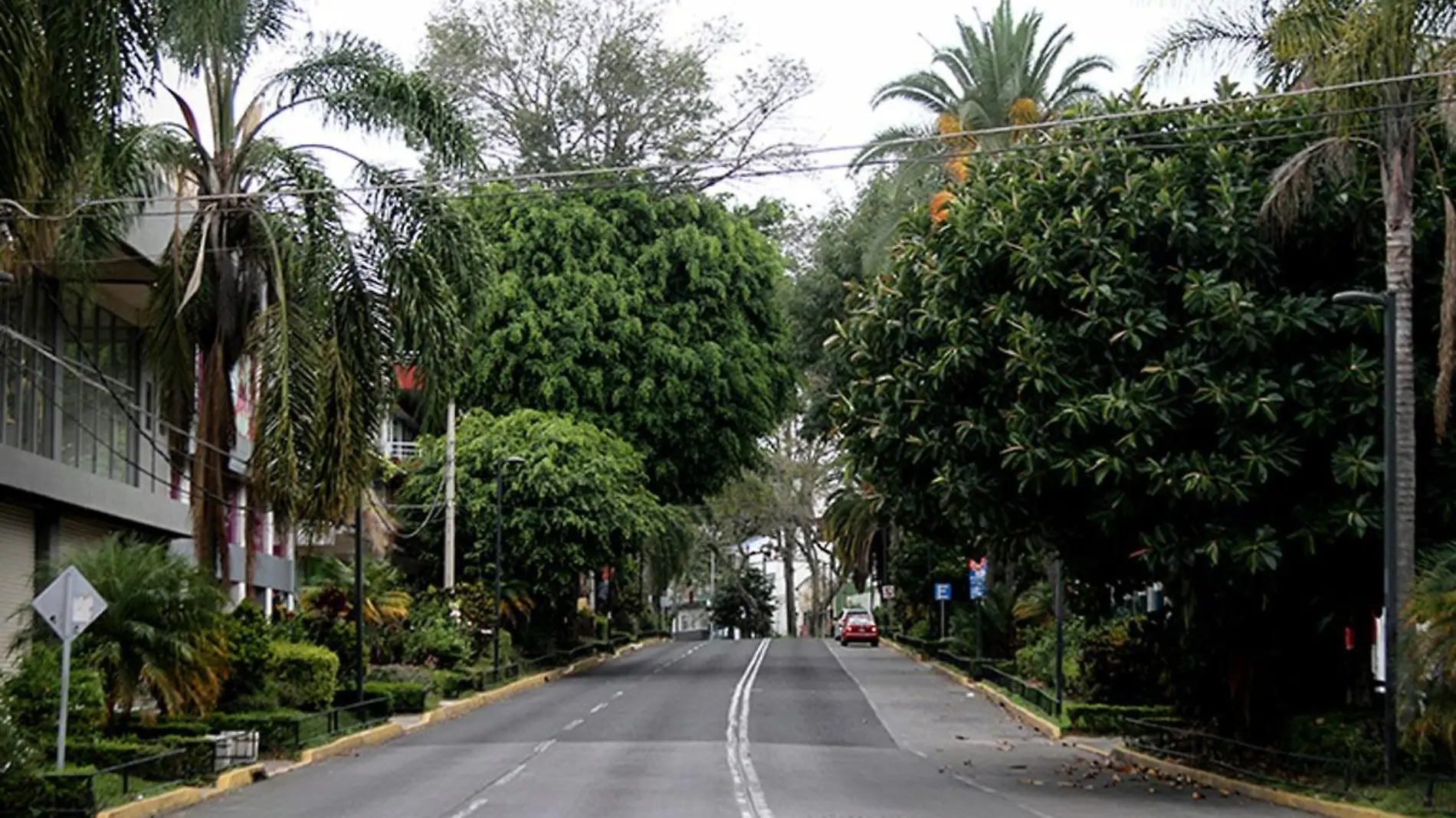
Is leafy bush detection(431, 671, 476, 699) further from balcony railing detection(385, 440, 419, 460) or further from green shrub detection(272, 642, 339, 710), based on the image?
balcony railing detection(385, 440, 419, 460)

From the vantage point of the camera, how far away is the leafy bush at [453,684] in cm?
4125

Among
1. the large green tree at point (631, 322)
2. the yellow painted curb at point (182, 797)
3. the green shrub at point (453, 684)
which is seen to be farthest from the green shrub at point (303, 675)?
the large green tree at point (631, 322)

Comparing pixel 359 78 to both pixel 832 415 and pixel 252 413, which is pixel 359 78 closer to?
pixel 252 413

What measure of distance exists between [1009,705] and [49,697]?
22820mm

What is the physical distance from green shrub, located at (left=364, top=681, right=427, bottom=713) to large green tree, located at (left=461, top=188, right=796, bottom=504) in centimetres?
1543

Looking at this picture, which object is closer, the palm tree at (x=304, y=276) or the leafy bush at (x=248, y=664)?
the palm tree at (x=304, y=276)

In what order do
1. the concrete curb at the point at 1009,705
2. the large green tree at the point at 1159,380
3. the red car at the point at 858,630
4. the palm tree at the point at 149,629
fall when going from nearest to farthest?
the large green tree at the point at 1159,380 < the palm tree at the point at 149,629 < the concrete curb at the point at 1009,705 < the red car at the point at 858,630

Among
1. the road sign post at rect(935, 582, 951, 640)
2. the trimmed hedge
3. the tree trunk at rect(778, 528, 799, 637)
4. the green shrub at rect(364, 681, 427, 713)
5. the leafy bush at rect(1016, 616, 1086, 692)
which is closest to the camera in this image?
the trimmed hedge

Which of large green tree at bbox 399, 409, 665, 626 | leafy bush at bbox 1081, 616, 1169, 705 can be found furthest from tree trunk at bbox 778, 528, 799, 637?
leafy bush at bbox 1081, 616, 1169, 705

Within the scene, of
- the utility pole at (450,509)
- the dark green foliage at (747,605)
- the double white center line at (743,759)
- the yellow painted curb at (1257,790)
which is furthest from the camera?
the dark green foliage at (747,605)

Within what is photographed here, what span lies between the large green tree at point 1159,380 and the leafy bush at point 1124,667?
528cm

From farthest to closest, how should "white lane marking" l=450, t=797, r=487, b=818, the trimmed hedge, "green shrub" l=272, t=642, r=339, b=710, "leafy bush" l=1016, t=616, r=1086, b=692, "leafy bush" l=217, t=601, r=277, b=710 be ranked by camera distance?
"leafy bush" l=1016, t=616, r=1086, b=692 → the trimmed hedge → "green shrub" l=272, t=642, r=339, b=710 → "leafy bush" l=217, t=601, r=277, b=710 → "white lane marking" l=450, t=797, r=487, b=818

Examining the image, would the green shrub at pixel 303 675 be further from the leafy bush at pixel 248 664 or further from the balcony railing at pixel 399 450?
the balcony railing at pixel 399 450

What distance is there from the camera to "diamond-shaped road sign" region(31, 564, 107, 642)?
20266mm
